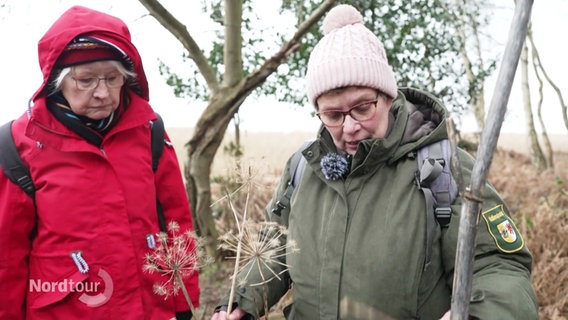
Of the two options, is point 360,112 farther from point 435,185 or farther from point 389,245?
point 389,245

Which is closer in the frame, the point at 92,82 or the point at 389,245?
the point at 389,245

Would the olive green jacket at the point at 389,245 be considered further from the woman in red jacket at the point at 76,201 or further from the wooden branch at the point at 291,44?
the wooden branch at the point at 291,44

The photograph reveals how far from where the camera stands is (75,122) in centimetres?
278

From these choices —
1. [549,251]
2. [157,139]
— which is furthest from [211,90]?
[549,251]

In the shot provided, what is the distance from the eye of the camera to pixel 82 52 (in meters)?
2.75

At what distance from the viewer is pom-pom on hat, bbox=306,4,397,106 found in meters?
2.03

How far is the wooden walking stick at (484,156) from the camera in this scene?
102 cm

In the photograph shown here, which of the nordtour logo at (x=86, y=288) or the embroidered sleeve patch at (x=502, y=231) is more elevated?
the embroidered sleeve patch at (x=502, y=231)

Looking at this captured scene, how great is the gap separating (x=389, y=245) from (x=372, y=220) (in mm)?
112

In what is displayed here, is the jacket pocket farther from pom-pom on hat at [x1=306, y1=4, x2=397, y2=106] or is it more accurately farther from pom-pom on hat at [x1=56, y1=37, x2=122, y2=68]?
pom-pom on hat at [x1=306, y1=4, x2=397, y2=106]

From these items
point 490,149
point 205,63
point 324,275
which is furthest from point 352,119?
point 205,63

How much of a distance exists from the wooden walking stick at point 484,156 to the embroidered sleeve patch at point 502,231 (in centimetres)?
75

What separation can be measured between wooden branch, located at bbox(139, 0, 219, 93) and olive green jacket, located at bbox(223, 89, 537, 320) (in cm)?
442

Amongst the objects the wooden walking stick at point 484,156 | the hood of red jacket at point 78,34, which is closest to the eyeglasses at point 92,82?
the hood of red jacket at point 78,34
